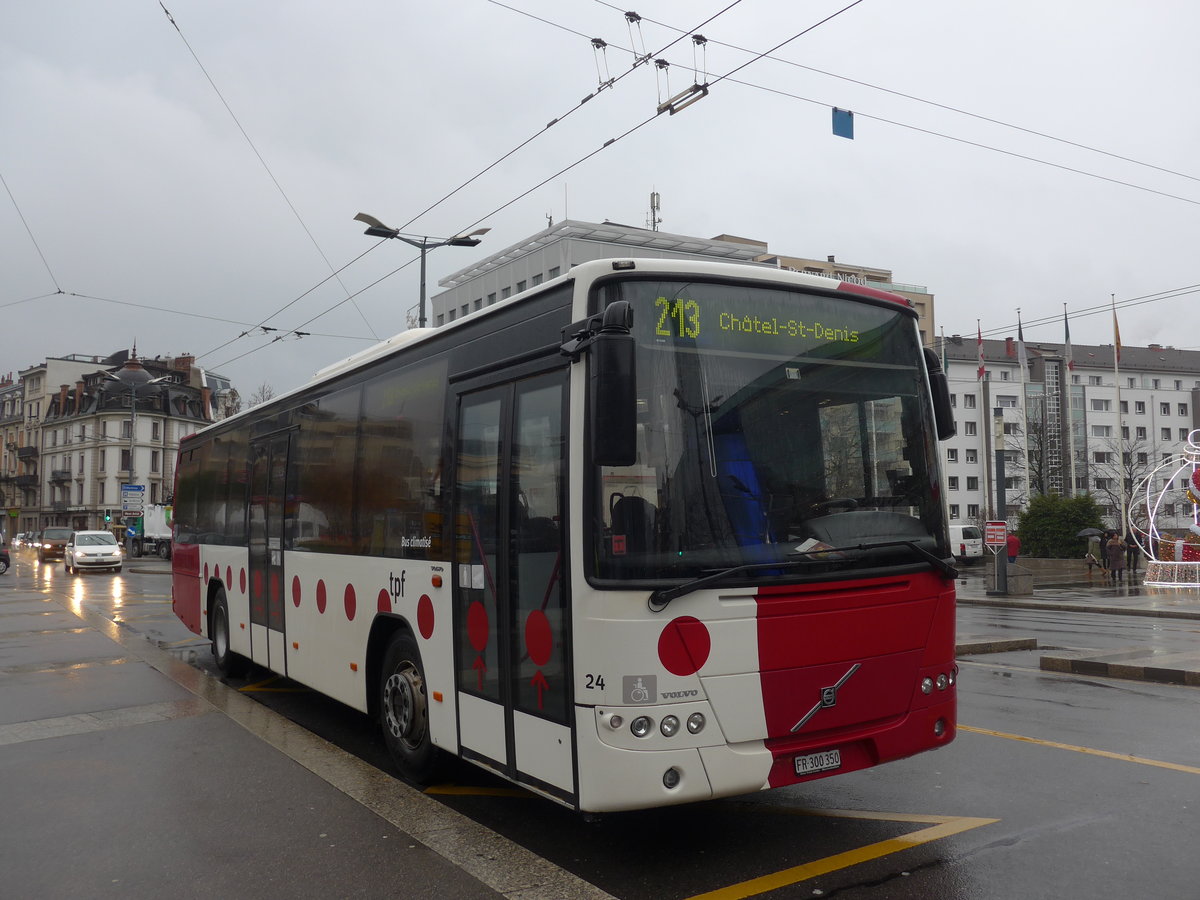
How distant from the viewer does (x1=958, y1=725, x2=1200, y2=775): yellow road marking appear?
270 inches

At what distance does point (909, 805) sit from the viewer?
6.10m

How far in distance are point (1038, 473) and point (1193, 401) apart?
57735mm

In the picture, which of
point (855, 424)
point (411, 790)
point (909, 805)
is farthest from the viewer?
point (411, 790)

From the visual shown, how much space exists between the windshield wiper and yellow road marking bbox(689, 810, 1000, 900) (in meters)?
1.36

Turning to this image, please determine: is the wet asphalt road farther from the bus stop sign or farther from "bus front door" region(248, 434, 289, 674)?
the bus stop sign

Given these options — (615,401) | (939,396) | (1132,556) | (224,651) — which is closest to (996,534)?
(1132,556)

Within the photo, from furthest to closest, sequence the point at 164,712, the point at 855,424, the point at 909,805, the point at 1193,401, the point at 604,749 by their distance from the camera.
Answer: the point at 1193,401, the point at 164,712, the point at 909,805, the point at 855,424, the point at 604,749

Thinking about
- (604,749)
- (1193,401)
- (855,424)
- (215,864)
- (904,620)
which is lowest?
(215,864)

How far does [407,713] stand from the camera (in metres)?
6.82

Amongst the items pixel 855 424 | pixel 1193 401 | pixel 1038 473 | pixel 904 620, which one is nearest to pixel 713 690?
pixel 904 620

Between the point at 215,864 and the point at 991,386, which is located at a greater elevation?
the point at 991,386

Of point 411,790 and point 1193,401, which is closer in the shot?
point 411,790

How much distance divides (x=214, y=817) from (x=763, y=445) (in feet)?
13.2

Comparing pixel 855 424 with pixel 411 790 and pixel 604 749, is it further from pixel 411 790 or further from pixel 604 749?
pixel 411 790
